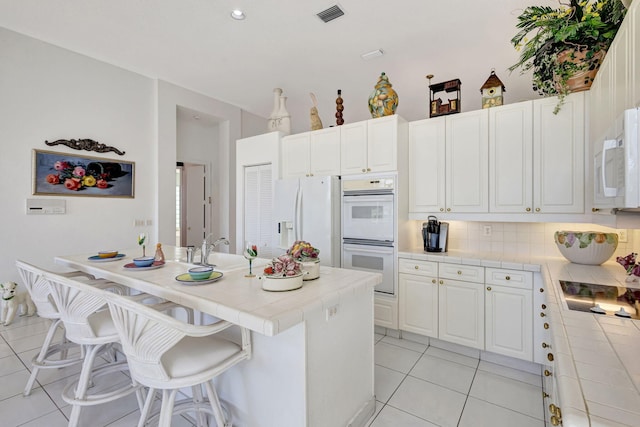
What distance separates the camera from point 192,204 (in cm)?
586

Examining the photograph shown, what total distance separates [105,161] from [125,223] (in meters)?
0.92

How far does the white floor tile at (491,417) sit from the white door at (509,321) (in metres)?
0.61

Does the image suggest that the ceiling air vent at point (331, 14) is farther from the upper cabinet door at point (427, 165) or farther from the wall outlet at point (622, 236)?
the wall outlet at point (622, 236)

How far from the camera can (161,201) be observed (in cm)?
465

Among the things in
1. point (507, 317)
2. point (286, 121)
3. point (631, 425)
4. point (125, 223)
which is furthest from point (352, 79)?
point (631, 425)

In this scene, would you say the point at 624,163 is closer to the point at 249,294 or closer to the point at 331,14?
the point at 249,294

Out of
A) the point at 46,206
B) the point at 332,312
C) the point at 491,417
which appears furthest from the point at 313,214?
the point at 46,206

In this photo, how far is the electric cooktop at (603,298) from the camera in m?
1.31

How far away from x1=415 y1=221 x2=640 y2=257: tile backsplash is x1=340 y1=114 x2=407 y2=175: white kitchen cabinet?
1.08m

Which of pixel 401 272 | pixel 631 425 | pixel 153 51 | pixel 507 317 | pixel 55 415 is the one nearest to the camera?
pixel 631 425

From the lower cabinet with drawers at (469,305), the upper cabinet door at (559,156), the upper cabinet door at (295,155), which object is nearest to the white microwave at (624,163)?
the upper cabinet door at (559,156)

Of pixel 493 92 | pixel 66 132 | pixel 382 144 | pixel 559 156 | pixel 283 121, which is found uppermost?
pixel 283 121

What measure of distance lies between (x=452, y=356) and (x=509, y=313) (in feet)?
2.19

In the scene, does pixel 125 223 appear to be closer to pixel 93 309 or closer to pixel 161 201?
pixel 161 201
